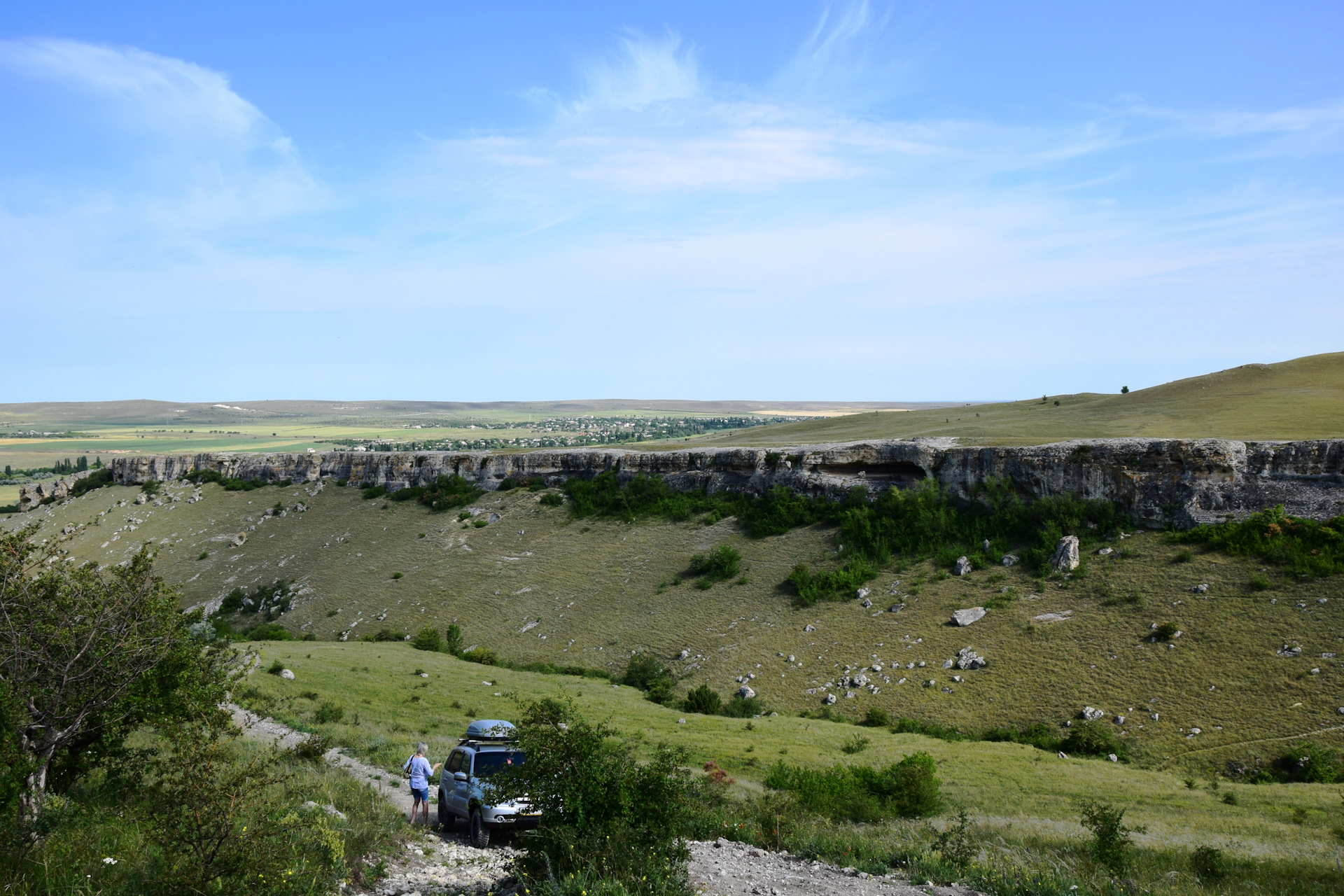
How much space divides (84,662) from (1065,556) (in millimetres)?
28760

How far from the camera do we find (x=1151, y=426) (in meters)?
41.1

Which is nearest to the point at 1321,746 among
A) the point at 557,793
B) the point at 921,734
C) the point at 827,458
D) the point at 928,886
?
the point at 921,734

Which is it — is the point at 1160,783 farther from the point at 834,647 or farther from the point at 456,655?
the point at 456,655

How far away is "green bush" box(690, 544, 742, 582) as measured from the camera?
114 ft

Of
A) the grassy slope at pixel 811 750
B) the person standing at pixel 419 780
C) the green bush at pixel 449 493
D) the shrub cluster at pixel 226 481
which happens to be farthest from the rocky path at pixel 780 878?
the shrub cluster at pixel 226 481

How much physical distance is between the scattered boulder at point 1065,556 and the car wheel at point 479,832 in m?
23.7

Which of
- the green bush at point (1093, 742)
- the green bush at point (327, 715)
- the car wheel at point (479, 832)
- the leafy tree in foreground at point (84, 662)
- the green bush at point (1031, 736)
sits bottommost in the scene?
the green bush at point (1031, 736)

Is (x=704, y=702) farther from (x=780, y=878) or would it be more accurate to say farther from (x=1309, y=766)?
(x=1309, y=766)

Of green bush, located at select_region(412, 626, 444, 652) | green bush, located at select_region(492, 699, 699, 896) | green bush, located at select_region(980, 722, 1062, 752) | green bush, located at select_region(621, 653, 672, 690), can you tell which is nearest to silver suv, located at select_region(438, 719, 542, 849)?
green bush, located at select_region(492, 699, 699, 896)

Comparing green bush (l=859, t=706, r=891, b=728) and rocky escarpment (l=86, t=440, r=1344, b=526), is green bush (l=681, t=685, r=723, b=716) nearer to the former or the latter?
green bush (l=859, t=706, r=891, b=728)

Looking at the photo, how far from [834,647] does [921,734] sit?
19.1 feet

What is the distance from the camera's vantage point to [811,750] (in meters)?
19.3

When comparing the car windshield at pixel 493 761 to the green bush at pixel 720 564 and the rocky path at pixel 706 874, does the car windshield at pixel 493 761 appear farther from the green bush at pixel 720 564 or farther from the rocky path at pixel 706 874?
the green bush at pixel 720 564

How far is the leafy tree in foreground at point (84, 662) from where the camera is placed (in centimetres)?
868
